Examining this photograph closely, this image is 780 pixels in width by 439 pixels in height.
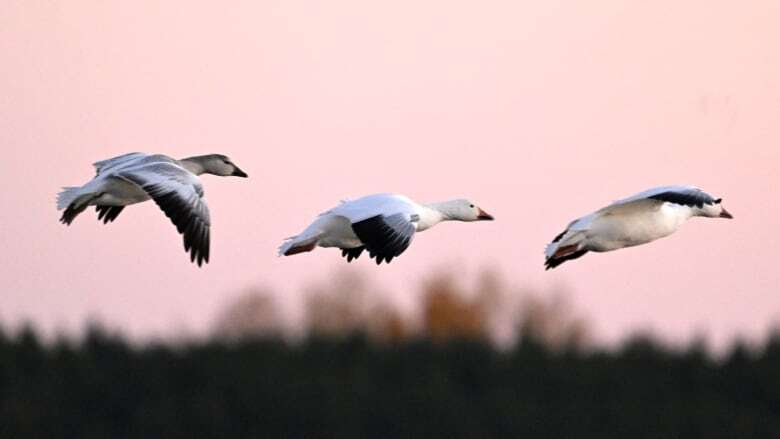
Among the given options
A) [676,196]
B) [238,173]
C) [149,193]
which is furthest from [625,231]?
[238,173]

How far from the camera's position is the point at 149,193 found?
14.6m

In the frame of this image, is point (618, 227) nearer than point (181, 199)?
No

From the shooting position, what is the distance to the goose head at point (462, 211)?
16.0 m

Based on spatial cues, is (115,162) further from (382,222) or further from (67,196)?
(382,222)

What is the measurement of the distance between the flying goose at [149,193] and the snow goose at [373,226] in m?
0.80

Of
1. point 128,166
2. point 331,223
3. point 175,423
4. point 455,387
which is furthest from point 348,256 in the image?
point 455,387

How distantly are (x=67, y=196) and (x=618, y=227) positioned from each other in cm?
358

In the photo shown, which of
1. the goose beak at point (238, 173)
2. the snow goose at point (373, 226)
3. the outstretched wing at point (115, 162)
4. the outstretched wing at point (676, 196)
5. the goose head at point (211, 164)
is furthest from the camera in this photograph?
the goose beak at point (238, 173)

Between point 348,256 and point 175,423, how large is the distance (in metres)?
4.59

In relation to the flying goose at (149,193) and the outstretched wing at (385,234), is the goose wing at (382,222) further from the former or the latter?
the flying goose at (149,193)

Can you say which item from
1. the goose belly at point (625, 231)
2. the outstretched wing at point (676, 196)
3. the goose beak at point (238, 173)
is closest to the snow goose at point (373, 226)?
the goose belly at point (625, 231)

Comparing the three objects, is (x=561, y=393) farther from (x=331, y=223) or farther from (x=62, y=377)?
(x=331, y=223)

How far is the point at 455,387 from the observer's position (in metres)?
21.3

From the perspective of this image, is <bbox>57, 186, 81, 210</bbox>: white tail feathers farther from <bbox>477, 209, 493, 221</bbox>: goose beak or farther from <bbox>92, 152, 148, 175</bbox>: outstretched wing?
<bbox>477, 209, 493, 221</bbox>: goose beak
